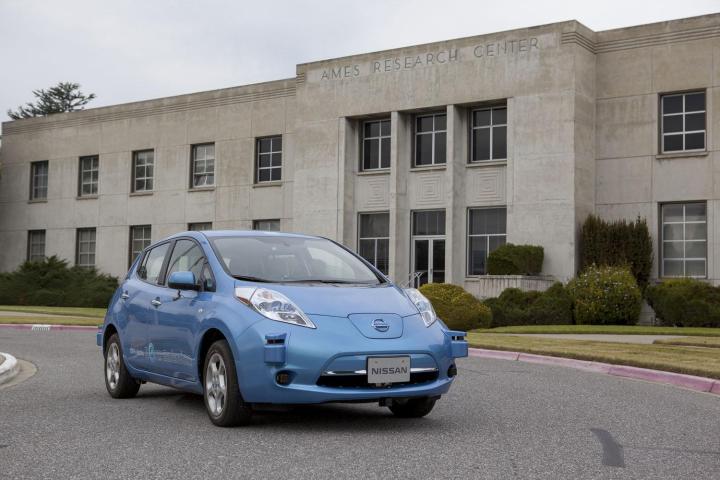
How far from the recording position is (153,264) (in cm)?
959

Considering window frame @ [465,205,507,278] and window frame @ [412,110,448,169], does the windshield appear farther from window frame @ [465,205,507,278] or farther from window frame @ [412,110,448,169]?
window frame @ [412,110,448,169]

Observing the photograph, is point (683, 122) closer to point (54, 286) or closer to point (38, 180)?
point (54, 286)

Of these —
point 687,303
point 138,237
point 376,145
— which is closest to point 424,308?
point 687,303

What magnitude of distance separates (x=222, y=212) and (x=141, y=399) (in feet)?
94.7

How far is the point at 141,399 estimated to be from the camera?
31.2 ft

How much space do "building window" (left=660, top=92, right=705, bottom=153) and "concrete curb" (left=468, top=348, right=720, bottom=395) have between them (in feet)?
48.1

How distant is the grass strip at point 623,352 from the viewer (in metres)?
13.2

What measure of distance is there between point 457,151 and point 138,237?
53.2ft

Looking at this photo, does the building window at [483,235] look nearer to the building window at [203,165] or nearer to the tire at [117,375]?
the building window at [203,165]

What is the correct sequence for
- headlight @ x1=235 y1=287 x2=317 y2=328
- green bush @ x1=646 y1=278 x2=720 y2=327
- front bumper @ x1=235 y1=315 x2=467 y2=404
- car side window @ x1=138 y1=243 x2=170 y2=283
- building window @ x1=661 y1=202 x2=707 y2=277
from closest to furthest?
front bumper @ x1=235 y1=315 x2=467 y2=404 < headlight @ x1=235 y1=287 x2=317 y2=328 < car side window @ x1=138 y1=243 x2=170 y2=283 < green bush @ x1=646 y1=278 x2=720 y2=327 < building window @ x1=661 y1=202 x2=707 y2=277

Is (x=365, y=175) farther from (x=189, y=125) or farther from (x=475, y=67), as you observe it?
(x=189, y=125)

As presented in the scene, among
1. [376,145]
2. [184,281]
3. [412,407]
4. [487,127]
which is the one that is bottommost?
[412,407]

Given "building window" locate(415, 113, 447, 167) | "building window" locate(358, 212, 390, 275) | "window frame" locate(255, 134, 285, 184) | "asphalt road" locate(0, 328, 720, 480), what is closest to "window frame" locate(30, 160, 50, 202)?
"window frame" locate(255, 134, 285, 184)

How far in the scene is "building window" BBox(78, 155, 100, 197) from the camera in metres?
43.1
